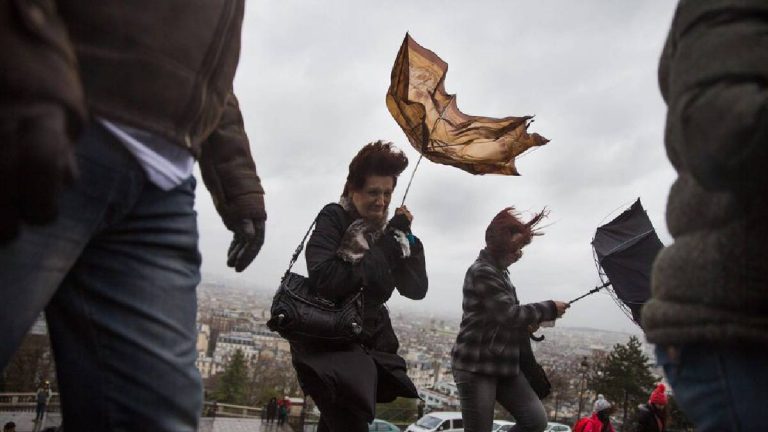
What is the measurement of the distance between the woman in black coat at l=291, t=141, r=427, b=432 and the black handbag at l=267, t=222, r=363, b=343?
0.05m

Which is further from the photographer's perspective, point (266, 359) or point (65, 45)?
point (266, 359)

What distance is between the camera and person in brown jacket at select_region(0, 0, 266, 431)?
1.11m

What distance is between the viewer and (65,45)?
3.24 ft

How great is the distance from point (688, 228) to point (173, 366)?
4.05 feet

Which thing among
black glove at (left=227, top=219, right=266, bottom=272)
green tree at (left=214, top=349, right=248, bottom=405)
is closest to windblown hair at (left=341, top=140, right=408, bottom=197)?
black glove at (left=227, top=219, right=266, bottom=272)

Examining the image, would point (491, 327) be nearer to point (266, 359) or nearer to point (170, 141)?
point (170, 141)

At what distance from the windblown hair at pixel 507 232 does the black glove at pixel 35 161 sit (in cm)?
399

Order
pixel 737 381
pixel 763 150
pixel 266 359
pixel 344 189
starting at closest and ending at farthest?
pixel 763 150
pixel 737 381
pixel 344 189
pixel 266 359

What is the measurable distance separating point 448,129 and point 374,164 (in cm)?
136

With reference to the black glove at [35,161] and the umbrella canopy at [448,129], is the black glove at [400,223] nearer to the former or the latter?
the umbrella canopy at [448,129]

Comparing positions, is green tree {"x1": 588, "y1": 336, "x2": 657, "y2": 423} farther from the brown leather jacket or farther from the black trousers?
the brown leather jacket

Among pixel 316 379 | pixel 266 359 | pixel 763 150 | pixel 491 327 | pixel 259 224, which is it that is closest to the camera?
pixel 763 150

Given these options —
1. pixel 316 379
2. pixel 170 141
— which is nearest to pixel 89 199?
pixel 170 141

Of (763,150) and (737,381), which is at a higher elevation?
(763,150)
